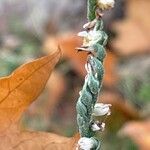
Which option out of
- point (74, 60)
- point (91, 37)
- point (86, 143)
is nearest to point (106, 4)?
point (91, 37)

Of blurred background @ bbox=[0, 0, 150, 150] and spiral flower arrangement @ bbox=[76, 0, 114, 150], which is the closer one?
spiral flower arrangement @ bbox=[76, 0, 114, 150]

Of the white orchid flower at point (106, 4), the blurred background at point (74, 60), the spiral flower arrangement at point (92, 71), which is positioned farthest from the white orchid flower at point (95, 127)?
the blurred background at point (74, 60)

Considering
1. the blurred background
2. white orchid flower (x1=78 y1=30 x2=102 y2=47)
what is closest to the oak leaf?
white orchid flower (x1=78 y1=30 x2=102 y2=47)

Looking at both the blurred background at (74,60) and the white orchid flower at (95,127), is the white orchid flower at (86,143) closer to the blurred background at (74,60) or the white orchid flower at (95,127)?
the white orchid flower at (95,127)

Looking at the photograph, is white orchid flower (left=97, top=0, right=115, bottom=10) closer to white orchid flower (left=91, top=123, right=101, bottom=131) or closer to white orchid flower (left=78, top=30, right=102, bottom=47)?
white orchid flower (left=78, top=30, right=102, bottom=47)

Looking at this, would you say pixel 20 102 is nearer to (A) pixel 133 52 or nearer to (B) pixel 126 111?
(B) pixel 126 111

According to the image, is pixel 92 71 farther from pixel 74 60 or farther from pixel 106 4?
pixel 74 60
